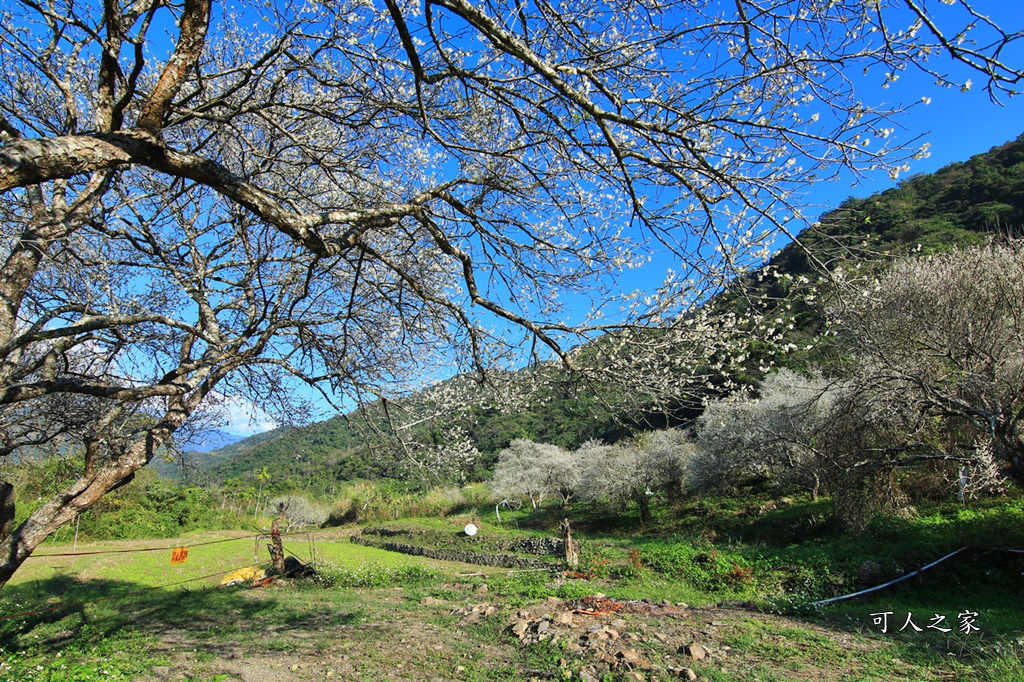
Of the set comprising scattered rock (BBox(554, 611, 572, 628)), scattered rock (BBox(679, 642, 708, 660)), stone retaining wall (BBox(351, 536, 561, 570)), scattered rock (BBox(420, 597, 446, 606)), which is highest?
scattered rock (BBox(679, 642, 708, 660))

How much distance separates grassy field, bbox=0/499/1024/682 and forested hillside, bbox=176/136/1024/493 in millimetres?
2090

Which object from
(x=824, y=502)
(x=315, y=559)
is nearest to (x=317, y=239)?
(x=315, y=559)

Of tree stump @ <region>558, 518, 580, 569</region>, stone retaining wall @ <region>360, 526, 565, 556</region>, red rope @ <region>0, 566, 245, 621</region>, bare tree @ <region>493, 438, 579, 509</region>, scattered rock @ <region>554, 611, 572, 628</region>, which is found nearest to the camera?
scattered rock @ <region>554, 611, 572, 628</region>

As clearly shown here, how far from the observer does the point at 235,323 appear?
6.20 meters

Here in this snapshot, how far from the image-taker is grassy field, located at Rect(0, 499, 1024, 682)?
4.62 metres

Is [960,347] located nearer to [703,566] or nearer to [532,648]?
[703,566]

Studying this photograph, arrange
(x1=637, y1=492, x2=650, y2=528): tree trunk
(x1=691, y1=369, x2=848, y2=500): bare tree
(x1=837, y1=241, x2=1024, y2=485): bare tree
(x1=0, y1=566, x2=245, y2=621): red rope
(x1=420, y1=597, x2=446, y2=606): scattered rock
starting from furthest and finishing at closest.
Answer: (x1=637, y1=492, x2=650, y2=528): tree trunk < (x1=691, y1=369, x2=848, y2=500): bare tree < (x1=837, y1=241, x2=1024, y2=485): bare tree < (x1=420, y1=597, x2=446, y2=606): scattered rock < (x1=0, y1=566, x2=245, y2=621): red rope

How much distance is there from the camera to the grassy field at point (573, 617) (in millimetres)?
4625

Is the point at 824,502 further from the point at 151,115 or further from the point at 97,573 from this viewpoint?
the point at 97,573

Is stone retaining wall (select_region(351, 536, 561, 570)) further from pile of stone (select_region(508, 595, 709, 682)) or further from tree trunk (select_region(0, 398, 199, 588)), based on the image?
tree trunk (select_region(0, 398, 199, 588))

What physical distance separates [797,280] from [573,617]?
5.35 m

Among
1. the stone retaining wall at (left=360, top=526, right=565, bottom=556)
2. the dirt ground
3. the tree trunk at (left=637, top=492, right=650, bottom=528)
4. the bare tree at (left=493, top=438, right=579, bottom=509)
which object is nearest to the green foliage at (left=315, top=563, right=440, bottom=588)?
the dirt ground

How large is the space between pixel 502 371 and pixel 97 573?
1427cm

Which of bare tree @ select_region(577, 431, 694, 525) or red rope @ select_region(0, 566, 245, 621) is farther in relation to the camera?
bare tree @ select_region(577, 431, 694, 525)
